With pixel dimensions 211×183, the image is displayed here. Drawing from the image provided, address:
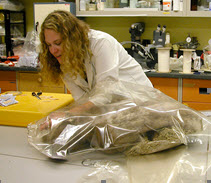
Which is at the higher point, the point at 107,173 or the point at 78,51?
the point at 78,51

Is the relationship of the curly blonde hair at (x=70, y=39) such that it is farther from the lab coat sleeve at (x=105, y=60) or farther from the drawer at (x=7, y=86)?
the drawer at (x=7, y=86)

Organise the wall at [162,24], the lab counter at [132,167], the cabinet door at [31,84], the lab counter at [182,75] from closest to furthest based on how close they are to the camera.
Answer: the lab counter at [132,167] < the lab counter at [182,75] < the cabinet door at [31,84] < the wall at [162,24]

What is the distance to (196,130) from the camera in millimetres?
1072

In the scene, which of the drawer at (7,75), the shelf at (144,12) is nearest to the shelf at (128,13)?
the shelf at (144,12)

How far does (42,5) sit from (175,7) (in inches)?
58.7

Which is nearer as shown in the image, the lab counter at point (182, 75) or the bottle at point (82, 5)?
the lab counter at point (182, 75)

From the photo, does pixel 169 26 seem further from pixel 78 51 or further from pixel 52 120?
pixel 52 120

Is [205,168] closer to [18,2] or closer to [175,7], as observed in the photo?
[175,7]

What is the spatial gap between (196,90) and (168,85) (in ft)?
0.89

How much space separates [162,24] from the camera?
3.47 meters

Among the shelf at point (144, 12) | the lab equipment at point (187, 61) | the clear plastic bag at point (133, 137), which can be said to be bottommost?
the clear plastic bag at point (133, 137)

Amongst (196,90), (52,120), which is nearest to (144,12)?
(196,90)

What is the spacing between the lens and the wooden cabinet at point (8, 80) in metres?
3.32

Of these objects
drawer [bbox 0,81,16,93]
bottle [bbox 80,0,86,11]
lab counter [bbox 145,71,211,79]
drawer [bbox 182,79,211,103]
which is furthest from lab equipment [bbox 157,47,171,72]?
drawer [bbox 0,81,16,93]
